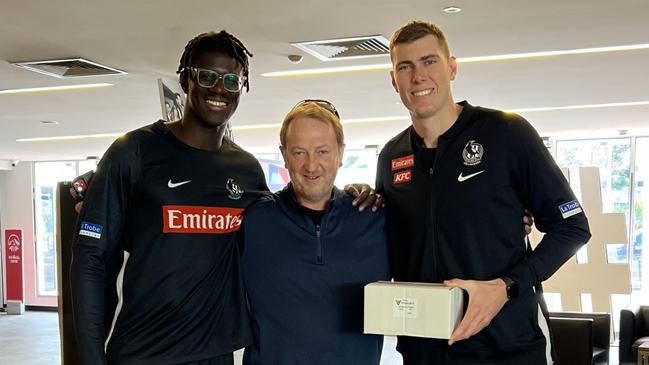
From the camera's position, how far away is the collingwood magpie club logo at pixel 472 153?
2.09m

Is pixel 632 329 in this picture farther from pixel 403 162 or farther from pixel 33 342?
pixel 33 342

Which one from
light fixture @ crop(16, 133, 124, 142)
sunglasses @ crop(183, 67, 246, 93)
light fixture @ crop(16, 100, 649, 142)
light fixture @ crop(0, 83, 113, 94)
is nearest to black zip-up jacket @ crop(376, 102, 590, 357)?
sunglasses @ crop(183, 67, 246, 93)

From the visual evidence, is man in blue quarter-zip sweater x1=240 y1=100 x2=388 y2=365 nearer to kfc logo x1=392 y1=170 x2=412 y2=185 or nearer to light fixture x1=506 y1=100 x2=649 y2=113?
kfc logo x1=392 y1=170 x2=412 y2=185

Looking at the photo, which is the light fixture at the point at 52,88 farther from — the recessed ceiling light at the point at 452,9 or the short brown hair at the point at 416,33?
the short brown hair at the point at 416,33

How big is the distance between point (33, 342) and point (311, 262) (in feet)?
32.8

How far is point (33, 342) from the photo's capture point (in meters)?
10.8

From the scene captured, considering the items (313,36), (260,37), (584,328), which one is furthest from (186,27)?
(584,328)

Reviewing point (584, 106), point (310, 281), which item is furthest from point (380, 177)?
point (584, 106)

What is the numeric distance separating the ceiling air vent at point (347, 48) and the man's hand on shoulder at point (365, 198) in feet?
8.16

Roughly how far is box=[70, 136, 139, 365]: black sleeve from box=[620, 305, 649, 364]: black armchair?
5.78 metres

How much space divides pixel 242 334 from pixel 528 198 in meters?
1.00

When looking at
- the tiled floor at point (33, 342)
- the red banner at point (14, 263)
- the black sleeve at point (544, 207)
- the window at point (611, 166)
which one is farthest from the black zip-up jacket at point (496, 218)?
the red banner at point (14, 263)

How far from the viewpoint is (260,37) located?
183 inches

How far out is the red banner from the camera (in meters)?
14.1
